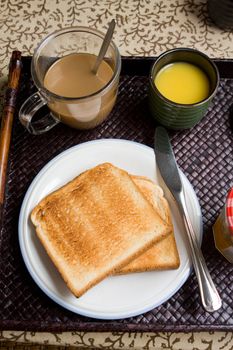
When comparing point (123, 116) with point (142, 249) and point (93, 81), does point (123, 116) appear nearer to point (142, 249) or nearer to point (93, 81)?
point (93, 81)

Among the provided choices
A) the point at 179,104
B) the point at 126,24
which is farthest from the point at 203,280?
the point at 126,24

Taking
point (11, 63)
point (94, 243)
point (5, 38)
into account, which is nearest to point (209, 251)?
point (94, 243)

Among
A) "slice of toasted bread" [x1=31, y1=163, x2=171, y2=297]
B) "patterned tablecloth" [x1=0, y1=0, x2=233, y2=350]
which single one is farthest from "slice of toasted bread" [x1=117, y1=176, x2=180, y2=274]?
"patterned tablecloth" [x1=0, y1=0, x2=233, y2=350]

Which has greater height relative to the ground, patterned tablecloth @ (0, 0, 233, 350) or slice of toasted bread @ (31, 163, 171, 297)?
patterned tablecloth @ (0, 0, 233, 350)

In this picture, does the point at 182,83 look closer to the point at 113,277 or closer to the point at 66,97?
the point at 66,97

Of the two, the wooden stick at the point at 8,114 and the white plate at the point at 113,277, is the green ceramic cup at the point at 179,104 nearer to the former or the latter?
the white plate at the point at 113,277

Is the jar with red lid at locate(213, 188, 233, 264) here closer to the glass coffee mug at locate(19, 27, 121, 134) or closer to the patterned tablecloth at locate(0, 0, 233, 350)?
the glass coffee mug at locate(19, 27, 121, 134)
